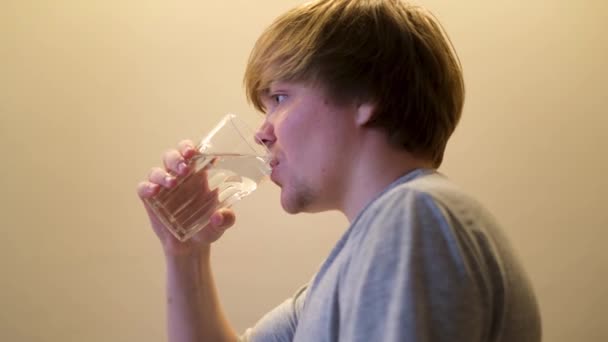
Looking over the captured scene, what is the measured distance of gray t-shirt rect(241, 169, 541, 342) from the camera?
378 mm

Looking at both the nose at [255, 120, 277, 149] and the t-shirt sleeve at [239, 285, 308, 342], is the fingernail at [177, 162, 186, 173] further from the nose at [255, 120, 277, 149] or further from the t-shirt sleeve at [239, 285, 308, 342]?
the t-shirt sleeve at [239, 285, 308, 342]

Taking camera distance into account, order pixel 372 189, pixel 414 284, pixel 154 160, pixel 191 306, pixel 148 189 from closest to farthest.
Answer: pixel 414 284, pixel 372 189, pixel 148 189, pixel 191 306, pixel 154 160

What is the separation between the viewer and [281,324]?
747mm

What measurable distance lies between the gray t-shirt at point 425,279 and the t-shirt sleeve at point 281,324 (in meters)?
0.24

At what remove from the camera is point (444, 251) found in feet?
1.31

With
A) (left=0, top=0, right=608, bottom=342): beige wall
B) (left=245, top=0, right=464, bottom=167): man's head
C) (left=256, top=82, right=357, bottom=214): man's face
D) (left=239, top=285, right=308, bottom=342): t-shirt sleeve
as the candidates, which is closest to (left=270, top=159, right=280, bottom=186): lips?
(left=256, top=82, right=357, bottom=214): man's face

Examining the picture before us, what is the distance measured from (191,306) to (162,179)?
0.25 metres

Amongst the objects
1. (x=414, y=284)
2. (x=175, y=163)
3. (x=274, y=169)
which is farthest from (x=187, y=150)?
(x=414, y=284)

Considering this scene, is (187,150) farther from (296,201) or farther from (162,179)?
(296,201)

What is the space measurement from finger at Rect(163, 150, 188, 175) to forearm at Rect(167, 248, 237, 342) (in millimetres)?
202

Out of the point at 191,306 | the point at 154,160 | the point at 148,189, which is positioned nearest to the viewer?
the point at 148,189

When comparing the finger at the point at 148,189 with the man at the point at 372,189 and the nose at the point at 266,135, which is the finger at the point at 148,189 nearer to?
the man at the point at 372,189

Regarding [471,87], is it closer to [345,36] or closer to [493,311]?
[345,36]

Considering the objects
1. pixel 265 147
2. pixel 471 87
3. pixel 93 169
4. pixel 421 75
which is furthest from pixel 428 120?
pixel 93 169
